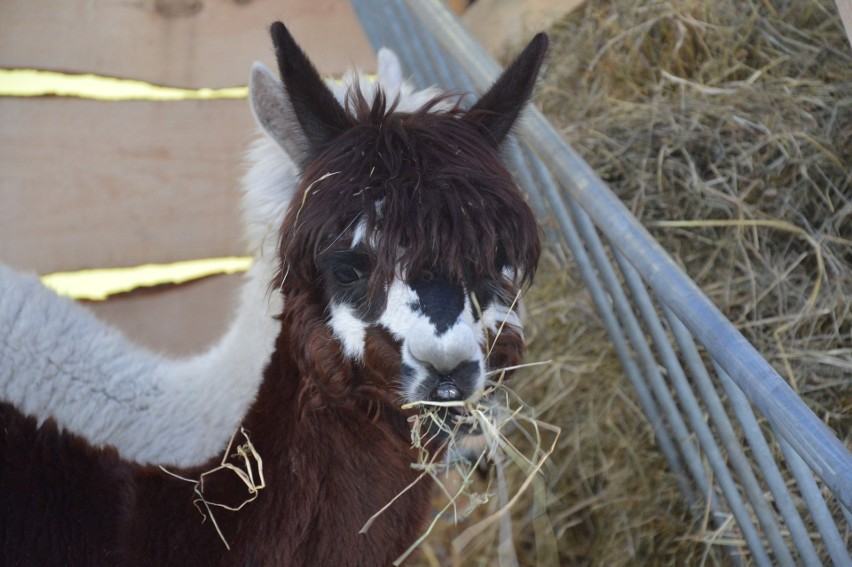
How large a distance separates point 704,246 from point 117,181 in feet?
8.34

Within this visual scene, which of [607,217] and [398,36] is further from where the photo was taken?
Result: [398,36]

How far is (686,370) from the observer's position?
10.1 ft

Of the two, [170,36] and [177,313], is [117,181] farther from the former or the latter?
[170,36]

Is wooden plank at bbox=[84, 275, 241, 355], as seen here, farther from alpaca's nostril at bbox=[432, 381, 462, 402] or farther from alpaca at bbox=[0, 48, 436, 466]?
alpaca's nostril at bbox=[432, 381, 462, 402]

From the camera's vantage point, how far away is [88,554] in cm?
196

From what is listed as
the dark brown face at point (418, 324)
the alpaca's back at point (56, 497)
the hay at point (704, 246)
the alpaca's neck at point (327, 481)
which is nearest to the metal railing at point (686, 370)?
the hay at point (704, 246)

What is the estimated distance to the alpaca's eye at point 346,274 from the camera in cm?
197

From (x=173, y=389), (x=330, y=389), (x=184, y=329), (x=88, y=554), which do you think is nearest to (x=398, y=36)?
(x=184, y=329)

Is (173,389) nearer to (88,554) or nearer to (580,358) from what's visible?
(88,554)

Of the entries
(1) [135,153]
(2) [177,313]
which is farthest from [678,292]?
(1) [135,153]

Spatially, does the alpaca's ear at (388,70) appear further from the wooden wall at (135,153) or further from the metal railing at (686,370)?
the wooden wall at (135,153)

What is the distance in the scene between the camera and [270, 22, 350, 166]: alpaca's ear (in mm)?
1941

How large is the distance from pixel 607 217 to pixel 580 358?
84 cm

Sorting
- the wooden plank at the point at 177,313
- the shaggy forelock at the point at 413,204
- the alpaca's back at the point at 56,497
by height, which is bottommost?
the wooden plank at the point at 177,313
